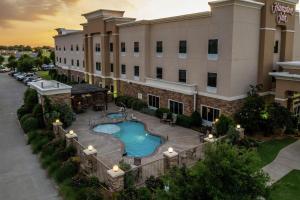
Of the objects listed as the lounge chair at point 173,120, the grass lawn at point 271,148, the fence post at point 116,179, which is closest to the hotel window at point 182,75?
the lounge chair at point 173,120

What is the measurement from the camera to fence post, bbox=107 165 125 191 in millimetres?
12055

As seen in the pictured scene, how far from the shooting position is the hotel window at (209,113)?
2316cm

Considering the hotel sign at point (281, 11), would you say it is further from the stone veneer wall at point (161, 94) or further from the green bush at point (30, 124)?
the green bush at point (30, 124)

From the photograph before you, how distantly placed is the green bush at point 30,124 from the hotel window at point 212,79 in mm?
15916

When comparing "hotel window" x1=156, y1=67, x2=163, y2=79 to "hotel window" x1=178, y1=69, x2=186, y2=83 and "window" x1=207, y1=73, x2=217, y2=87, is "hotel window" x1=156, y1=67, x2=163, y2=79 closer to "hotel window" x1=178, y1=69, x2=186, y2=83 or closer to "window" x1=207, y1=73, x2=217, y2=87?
"hotel window" x1=178, y1=69, x2=186, y2=83

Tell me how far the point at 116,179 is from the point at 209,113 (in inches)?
543

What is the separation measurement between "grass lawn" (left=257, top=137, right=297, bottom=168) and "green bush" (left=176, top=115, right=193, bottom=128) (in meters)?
6.43

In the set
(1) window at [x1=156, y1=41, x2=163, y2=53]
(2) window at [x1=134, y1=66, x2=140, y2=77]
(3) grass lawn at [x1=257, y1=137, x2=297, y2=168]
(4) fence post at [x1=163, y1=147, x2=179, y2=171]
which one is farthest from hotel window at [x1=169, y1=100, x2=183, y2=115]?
(4) fence post at [x1=163, y1=147, x2=179, y2=171]

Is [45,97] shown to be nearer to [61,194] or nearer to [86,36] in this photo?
[61,194]

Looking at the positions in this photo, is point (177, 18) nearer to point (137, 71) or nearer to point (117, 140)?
point (137, 71)

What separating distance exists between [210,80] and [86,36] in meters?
25.8

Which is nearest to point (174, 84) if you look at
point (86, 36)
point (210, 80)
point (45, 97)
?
point (210, 80)

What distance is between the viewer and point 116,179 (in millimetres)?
12070

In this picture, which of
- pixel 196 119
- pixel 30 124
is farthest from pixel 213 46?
pixel 30 124
